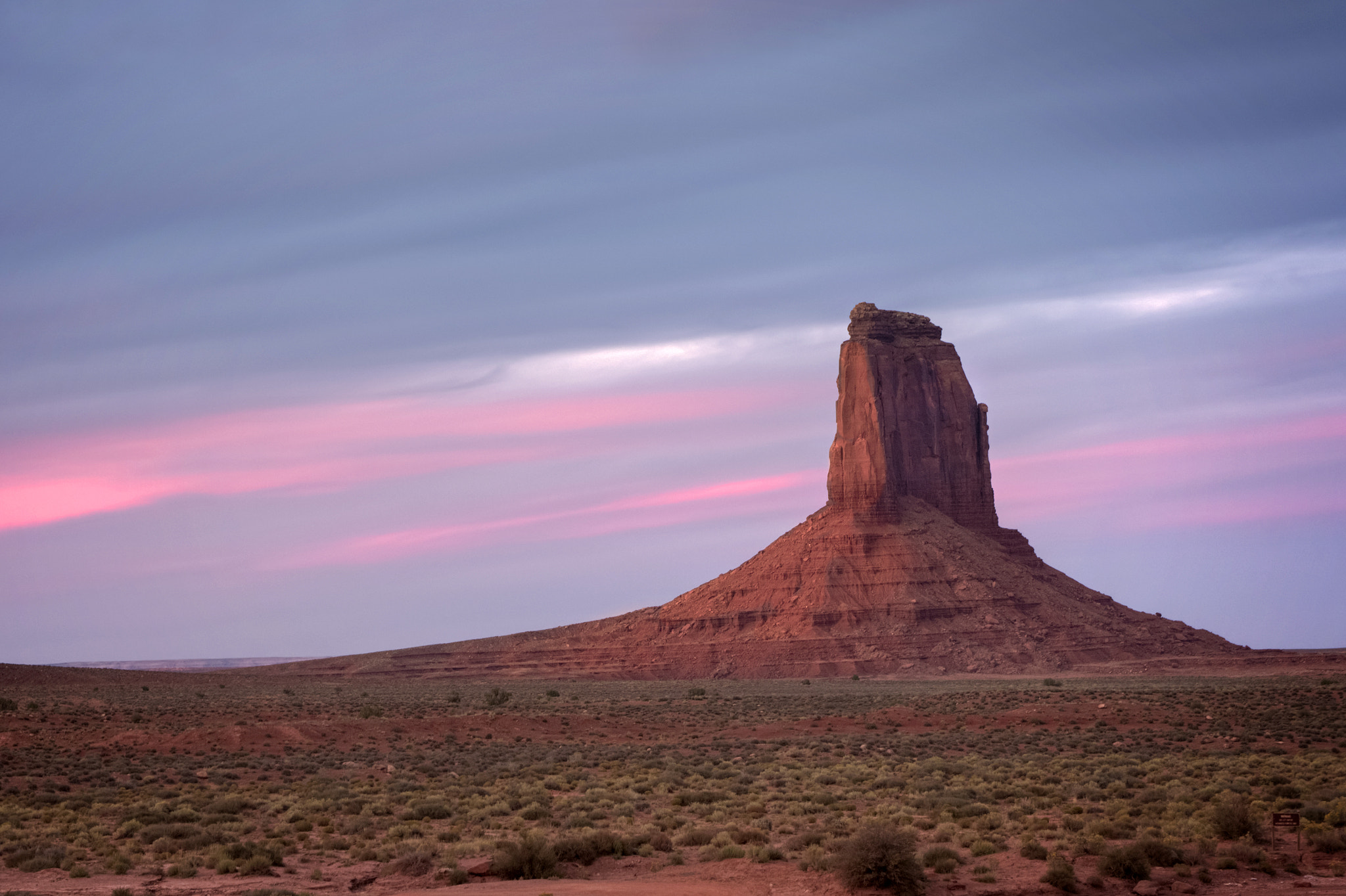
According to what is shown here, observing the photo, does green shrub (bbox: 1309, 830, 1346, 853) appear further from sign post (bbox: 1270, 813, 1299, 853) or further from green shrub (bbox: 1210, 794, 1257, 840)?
green shrub (bbox: 1210, 794, 1257, 840)

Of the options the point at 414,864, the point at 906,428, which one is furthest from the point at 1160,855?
the point at 906,428

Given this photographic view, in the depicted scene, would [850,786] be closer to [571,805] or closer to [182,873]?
[571,805]

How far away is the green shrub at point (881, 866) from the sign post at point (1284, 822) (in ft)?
22.3

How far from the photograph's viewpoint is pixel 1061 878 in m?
15.8

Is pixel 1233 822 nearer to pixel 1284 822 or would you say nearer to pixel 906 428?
pixel 1284 822

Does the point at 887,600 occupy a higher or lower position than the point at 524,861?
higher

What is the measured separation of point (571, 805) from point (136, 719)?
26748mm

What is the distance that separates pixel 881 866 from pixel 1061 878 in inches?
106

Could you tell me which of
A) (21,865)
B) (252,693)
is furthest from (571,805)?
(252,693)

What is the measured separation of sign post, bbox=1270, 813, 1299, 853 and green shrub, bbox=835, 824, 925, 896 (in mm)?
6795

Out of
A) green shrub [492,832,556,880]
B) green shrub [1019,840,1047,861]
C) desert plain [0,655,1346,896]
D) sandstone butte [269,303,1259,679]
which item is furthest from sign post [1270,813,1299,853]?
sandstone butte [269,303,1259,679]

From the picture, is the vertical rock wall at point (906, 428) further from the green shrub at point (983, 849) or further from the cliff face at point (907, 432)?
the green shrub at point (983, 849)

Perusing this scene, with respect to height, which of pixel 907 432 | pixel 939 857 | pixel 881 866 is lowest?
pixel 939 857

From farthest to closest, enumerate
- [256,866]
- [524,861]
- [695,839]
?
[695,839]
[256,866]
[524,861]
